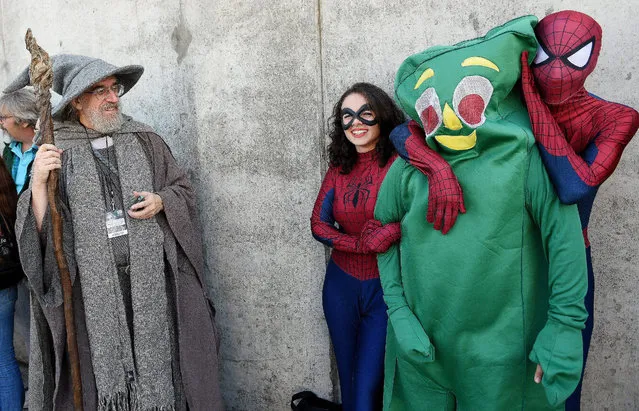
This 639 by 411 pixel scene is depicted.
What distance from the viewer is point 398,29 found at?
9.77 feet

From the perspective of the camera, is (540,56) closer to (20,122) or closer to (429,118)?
(429,118)

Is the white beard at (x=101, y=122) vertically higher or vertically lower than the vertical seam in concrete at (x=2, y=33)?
lower

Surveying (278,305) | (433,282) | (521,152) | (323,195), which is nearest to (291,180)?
(323,195)

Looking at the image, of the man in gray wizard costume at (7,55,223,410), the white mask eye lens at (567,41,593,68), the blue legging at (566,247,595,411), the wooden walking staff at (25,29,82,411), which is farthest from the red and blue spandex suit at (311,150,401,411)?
the wooden walking staff at (25,29,82,411)

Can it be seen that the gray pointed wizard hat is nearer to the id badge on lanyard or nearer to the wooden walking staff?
the wooden walking staff

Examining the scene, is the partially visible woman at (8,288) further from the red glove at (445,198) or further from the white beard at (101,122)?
the red glove at (445,198)

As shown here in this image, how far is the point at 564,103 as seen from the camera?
2076 mm

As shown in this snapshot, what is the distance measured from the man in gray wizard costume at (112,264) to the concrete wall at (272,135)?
1.59 feet

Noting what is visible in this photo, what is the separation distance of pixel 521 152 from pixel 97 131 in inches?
79.6

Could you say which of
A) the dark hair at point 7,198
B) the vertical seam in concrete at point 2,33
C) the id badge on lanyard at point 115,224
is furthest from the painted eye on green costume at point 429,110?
the vertical seam in concrete at point 2,33

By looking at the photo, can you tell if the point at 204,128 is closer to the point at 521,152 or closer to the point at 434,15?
the point at 434,15

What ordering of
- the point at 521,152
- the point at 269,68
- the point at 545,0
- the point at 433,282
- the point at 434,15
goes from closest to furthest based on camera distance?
1. the point at 521,152
2. the point at 433,282
3. the point at 545,0
4. the point at 434,15
5. the point at 269,68

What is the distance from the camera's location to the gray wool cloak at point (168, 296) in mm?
2680

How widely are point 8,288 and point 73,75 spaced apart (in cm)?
120
